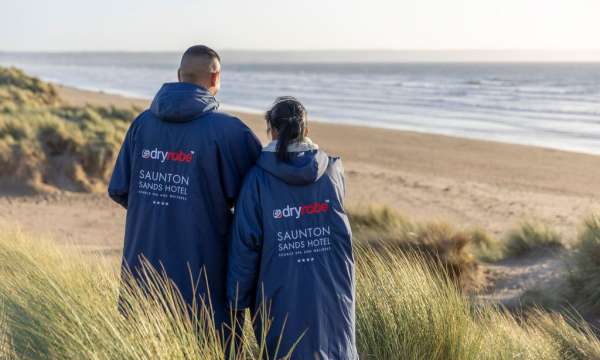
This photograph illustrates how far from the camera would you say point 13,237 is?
6.36 metres

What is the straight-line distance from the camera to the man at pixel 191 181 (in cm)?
354

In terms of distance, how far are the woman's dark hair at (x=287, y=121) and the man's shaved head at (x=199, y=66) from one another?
0.45 metres

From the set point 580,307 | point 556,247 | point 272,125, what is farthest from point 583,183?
point 272,125

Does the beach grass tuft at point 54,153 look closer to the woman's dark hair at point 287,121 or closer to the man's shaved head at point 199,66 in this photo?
the man's shaved head at point 199,66

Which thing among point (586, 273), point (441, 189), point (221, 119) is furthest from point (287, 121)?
point (441, 189)

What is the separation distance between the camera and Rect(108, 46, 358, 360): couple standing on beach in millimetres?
3279

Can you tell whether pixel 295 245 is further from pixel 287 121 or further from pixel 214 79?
pixel 214 79

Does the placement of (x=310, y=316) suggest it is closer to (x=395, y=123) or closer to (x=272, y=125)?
(x=272, y=125)

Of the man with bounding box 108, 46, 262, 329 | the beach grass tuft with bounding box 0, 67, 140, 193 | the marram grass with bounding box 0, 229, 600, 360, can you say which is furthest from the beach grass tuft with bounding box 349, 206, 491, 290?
the beach grass tuft with bounding box 0, 67, 140, 193

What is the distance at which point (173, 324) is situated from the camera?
3.15 metres

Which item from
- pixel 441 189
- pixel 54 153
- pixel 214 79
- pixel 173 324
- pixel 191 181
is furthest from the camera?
pixel 441 189

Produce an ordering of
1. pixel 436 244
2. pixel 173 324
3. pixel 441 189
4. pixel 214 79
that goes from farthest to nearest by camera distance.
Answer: pixel 441 189, pixel 436 244, pixel 214 79, pixel 173 324

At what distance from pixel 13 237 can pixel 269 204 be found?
12.6 ft

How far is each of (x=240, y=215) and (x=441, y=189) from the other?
40.9ft
